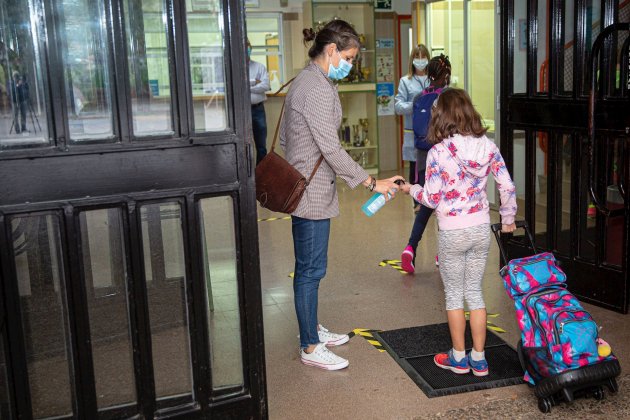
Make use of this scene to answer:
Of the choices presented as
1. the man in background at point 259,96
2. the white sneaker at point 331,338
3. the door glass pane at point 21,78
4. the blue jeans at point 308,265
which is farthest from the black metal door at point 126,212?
the man in background at point 259,96

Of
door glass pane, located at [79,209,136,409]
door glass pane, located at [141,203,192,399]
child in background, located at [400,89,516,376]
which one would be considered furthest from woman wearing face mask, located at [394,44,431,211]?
door glass pane, located at [79,209,136,409]

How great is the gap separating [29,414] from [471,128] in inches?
85.6

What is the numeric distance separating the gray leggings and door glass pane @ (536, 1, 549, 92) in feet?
5.75

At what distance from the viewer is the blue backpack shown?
16.8ft

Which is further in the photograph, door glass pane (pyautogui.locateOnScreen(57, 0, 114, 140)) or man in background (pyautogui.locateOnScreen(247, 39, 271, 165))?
man in background (pyautogui.locateOnScreen(247, 39, 271, 165))

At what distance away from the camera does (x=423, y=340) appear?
3.98 meters

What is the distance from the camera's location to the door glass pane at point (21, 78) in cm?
232

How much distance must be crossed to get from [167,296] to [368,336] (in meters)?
1.67

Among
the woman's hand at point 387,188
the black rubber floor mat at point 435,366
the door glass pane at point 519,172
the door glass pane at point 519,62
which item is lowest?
the black rubber floor mat at point 435,366

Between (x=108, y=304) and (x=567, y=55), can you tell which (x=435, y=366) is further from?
(x=567, y=55)

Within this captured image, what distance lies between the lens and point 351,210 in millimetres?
7605

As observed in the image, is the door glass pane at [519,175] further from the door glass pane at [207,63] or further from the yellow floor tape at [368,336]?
the door glass pane at [207,63]

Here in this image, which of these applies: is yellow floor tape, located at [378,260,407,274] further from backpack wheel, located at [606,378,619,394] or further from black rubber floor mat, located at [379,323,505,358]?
backpack wheel, located at [606,378,619,394]

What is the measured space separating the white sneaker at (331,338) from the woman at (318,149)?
307 mm
